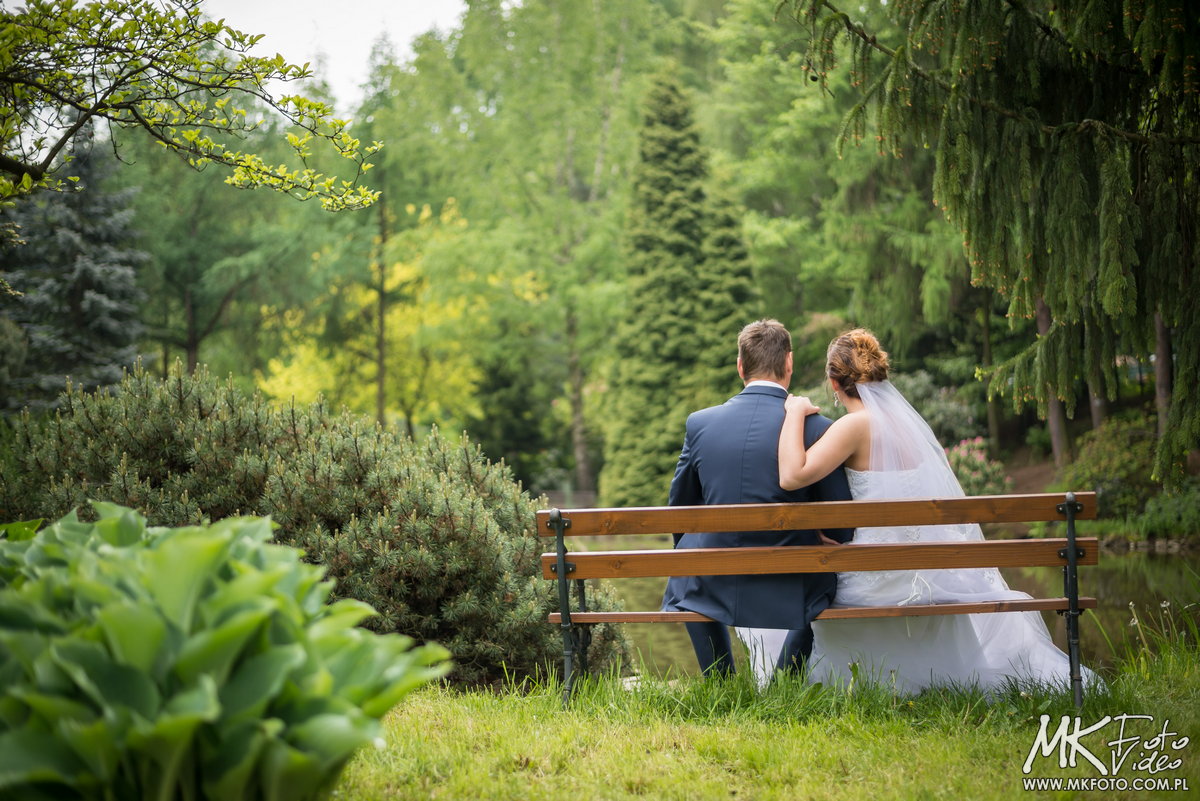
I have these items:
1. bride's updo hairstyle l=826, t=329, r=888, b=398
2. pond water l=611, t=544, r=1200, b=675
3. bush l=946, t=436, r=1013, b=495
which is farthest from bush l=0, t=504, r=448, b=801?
bush l=946, t=436, r=1013, b=495

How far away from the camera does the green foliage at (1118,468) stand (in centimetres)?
1473

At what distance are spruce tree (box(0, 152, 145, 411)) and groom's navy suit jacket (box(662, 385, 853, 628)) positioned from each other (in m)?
19.1

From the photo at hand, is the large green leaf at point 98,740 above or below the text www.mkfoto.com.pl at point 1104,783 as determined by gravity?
above

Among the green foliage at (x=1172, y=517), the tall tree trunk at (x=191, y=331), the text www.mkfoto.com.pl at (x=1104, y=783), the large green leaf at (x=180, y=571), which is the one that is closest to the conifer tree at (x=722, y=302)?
the green foliage at (x=1172, y=517)

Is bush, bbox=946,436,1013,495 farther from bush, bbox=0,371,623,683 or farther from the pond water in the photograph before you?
bush, bbox=0,371,623,683

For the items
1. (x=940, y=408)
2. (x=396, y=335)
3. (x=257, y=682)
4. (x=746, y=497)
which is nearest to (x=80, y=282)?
(x=396, y=335)

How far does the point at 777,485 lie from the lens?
432 cm

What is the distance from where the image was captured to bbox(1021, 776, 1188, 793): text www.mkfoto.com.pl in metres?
3.05

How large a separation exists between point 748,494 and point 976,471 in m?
14.3

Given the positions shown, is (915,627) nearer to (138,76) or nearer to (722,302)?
(138,76)

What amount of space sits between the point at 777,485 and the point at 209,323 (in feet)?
85.4

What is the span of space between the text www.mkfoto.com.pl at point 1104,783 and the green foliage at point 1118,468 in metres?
12.6

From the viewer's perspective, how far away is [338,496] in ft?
17.8

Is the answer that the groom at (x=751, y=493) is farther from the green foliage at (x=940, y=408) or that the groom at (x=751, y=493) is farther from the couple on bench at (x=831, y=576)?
the green foliage at (x=940, y=408)
